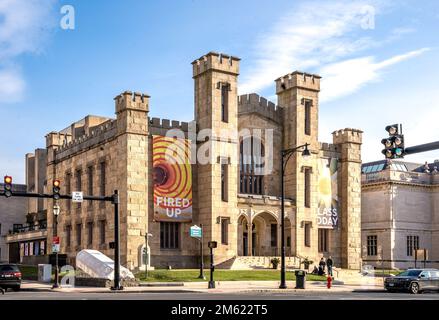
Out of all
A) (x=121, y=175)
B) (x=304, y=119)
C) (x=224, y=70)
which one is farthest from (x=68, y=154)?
(x=304, y=119)

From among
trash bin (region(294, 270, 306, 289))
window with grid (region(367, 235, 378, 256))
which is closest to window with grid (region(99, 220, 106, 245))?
trash bin (region(294, 270, 306, 289))

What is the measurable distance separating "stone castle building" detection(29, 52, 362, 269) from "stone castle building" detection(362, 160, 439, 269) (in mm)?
12394

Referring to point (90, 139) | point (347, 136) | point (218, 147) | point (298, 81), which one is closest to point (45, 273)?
point (90, 139)

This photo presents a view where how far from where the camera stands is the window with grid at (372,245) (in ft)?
242

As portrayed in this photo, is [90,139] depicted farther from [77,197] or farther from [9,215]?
[9,215]

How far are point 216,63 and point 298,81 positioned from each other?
9345 millimetres

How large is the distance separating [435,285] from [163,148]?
2453 centimetres

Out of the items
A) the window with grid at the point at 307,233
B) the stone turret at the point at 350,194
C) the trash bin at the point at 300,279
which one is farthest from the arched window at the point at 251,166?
the trash bin at the point at 300,279

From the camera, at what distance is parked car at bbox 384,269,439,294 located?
3444 cm

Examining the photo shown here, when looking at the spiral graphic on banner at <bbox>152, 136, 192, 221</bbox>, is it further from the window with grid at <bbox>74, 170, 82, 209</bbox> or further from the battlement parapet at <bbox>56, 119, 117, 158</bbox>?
the window with grid at <bbox>74, 170, 82, 209</bbox>

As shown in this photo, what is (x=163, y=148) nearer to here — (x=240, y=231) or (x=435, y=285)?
(x=240, y=231)

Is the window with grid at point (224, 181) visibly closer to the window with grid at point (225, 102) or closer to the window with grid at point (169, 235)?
the window with grid at point (225, 102)

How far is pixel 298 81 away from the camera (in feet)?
192

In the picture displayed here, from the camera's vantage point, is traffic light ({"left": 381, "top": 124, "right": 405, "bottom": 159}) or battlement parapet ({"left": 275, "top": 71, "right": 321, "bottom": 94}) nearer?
traffic light ({"left": 381, "top": 124, "right": 405, "bottom": 159})
